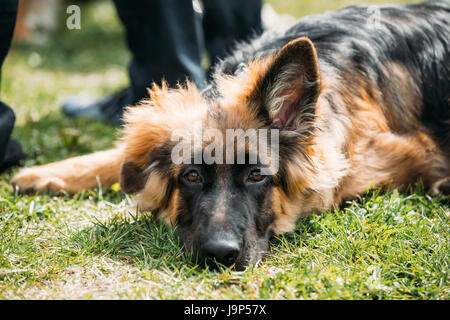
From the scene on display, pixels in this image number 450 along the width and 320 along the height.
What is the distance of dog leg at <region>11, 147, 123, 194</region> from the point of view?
4.25 metres

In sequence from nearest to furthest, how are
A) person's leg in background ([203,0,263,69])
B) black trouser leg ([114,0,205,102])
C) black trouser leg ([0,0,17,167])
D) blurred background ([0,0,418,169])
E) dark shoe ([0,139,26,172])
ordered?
1. black trouser leg ([0,0,17,167])
2. dark shoe ([0,139,26,172])
3. black trouser leg ([114,0,205,102])
4. blurred background ([0,0,418,169])
5. person's leg in background ([203,0,263,69])

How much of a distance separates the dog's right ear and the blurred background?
68.0 inches

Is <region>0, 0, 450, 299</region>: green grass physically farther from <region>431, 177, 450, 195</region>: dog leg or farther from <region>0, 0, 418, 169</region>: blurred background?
<region>0, 0, 418, 169</region>: blurred background

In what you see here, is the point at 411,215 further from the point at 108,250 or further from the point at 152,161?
the point at 108,250

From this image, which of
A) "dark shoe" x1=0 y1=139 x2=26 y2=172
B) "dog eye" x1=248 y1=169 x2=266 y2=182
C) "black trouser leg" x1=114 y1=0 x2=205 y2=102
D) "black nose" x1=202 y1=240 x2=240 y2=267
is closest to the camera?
"black nose" x1=202 y1=240 x2=240 y2=267

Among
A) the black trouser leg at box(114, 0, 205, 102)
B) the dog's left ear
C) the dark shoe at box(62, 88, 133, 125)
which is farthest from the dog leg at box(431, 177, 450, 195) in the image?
the dark shoe at box(62, 88, 133, 125)

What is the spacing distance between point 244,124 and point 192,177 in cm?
55

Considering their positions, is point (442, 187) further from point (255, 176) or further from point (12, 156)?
point (12, 156)

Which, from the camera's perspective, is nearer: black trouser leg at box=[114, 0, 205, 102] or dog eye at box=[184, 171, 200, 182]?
dog eye at box=[184, 171, 200, 182]

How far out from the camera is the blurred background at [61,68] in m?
5.75

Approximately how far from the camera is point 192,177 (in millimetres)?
3289

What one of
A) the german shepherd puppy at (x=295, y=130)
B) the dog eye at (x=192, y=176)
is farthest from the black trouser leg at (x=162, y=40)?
the dog eye at (x=192, y=176)

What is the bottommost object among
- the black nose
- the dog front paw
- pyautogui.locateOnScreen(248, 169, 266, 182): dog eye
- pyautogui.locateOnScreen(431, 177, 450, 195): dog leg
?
pyautogui.locateOnScreen(431, 177, 450, 195): dog leg

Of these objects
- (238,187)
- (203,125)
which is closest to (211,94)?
(203,125)
